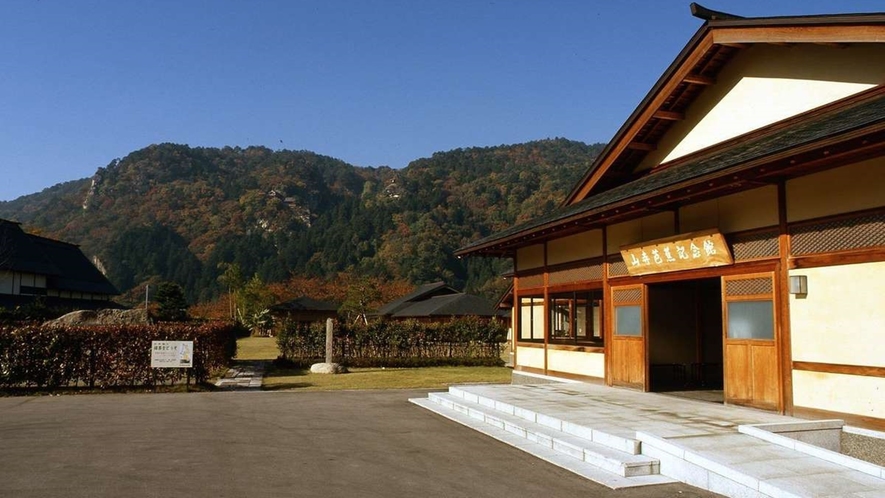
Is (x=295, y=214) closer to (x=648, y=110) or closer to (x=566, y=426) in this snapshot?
(x=648, y=110)

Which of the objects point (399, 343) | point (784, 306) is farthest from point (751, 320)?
point (399, 343)

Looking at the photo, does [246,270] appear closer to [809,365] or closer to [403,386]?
[403,386]

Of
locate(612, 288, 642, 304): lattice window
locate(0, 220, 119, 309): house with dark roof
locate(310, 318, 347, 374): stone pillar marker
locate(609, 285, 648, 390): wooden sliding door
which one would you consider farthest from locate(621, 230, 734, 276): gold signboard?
locate(0, 220, 119, 309): house with dark roof

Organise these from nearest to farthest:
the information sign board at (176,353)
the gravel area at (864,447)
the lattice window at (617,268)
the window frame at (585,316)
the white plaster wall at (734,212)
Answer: the gravel area at (864,447)
the white plaster wall at (734,212)
the lattice window at (617,268)
the window frame at (585,316)
the information sign board at (176,353)

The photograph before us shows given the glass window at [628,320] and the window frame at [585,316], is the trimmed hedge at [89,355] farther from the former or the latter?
the glass window at [628,320]

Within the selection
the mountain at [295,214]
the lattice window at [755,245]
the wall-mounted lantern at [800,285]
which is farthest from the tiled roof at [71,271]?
the wall-mounted lantern at [800,285]

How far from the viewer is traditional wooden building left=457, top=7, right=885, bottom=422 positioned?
288 inches

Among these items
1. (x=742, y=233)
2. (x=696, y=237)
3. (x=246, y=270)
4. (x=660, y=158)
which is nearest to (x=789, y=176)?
(x=742, y=233)

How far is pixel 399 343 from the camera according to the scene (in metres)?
25.8

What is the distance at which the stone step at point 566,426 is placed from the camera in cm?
699

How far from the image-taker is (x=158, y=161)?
10725 cm

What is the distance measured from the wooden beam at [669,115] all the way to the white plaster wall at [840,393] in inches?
222

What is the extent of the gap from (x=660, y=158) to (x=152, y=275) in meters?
74.5

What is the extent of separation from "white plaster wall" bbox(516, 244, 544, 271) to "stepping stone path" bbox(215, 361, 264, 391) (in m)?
7.46
